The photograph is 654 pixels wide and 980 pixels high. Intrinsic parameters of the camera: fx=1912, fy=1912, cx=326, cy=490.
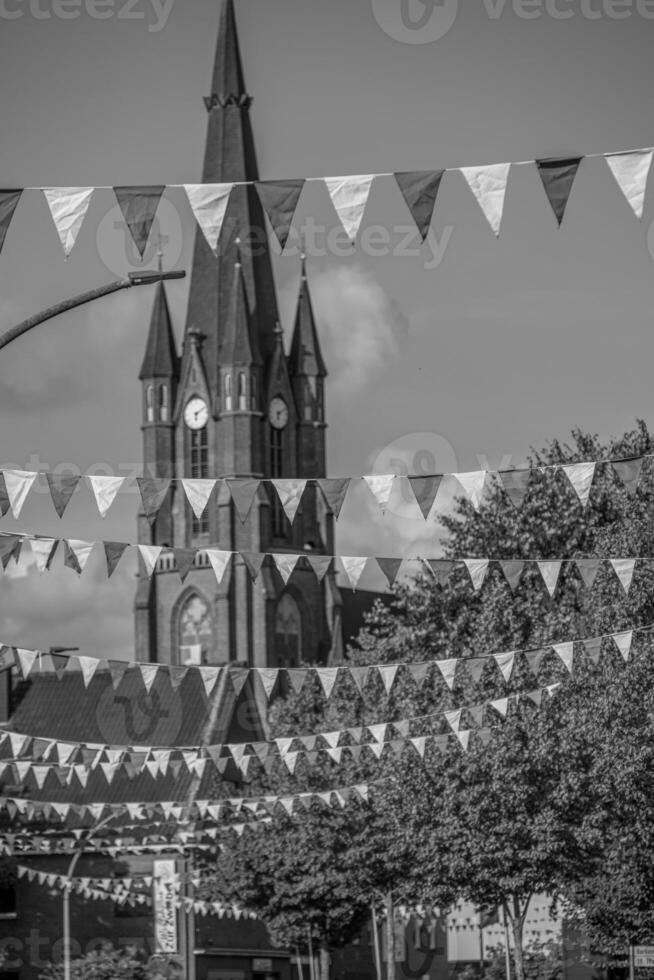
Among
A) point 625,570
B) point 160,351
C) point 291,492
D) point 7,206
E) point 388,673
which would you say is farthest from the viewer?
point 160,351

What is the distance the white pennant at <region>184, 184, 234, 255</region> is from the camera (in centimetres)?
1677

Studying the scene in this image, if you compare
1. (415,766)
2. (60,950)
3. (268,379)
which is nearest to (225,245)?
(268,379)

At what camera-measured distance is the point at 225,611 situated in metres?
92.9

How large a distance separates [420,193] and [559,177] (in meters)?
1.23

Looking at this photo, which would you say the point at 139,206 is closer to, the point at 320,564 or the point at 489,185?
the point at 489,185

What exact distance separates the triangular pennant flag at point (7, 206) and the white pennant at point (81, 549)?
342 inches

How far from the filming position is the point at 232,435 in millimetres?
97500

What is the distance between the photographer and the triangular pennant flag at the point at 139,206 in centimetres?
1691

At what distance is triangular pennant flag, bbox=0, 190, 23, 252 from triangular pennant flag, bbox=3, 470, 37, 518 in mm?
6465

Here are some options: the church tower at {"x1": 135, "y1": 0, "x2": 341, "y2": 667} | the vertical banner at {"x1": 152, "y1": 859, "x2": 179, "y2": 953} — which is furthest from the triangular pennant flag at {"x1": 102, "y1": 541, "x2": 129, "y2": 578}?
the church tower at {"x1": 135, "y1": 0, "x2": 341, "y2": 667}

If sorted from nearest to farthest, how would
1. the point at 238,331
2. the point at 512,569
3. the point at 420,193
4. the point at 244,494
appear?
the point at 420,193 < the point at 244,494 < the point at 512,569 < the point at 238,331

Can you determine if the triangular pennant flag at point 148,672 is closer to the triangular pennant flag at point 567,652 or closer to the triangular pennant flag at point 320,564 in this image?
the triangular pennant flag at point 320,564

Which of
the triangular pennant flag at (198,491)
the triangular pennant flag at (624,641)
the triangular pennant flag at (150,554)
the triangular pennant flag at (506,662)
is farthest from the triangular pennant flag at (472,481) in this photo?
the triangular pennant flag at (506,662)

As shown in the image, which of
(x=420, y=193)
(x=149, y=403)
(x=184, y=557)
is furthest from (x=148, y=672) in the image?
(x=149, y=403)
